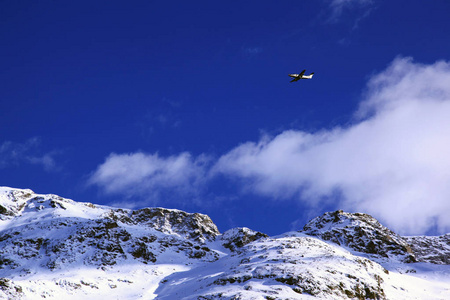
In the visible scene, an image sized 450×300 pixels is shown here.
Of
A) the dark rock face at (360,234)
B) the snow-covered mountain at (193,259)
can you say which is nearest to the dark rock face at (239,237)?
the snow-covered mountain at (193,259)

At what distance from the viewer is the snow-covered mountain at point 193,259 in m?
43.9

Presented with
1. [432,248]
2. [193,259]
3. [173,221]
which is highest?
[173,221]

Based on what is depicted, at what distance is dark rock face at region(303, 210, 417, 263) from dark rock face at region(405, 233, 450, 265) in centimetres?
1493

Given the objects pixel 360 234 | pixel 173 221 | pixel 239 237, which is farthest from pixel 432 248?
pixel 173 221

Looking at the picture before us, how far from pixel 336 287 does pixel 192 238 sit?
88040mm

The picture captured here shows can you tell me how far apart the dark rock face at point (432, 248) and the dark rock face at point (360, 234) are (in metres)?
14.9

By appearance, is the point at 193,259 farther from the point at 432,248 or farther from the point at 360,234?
the point at 432,248

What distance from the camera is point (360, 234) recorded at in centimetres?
10456

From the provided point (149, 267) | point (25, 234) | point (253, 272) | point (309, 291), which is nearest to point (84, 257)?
point (149, 267)

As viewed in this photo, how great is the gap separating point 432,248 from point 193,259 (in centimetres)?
8908

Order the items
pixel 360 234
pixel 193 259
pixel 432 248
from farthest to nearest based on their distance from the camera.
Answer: pixel 432 248 < pixel 360 234 < pixel 193 259

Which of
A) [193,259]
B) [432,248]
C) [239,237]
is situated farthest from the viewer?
[432,248]

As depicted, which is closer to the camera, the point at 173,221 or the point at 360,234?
the point at 360,234

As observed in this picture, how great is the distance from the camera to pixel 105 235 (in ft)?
295
